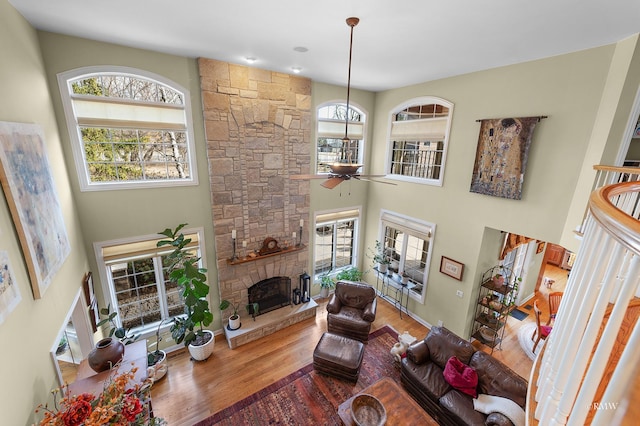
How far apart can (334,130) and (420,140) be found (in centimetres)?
184

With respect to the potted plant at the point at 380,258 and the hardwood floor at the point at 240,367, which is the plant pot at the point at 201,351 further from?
the potted plant at the point at 380,258

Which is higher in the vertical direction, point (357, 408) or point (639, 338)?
point (639, 338)

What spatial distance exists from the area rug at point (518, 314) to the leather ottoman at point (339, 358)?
14.2ft

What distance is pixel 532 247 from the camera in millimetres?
6309

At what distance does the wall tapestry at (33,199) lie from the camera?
2.19m

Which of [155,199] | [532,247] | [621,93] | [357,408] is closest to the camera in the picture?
[621,93]

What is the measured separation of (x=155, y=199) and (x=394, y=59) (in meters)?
4.25

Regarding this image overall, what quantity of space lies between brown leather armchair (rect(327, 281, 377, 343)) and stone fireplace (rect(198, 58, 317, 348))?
2.32ft

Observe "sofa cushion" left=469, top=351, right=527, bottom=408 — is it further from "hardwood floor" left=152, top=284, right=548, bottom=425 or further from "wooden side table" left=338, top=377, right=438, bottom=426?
"hardwood floor" left=152, top=284, right=548, bottom=425

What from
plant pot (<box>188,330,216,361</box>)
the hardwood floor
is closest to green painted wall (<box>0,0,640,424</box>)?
plant pot (<box>188,330,216,361</box>)

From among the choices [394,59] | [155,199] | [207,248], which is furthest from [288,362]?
[394,59]

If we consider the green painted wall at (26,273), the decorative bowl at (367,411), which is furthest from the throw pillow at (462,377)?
the green painted wall at (26,273)

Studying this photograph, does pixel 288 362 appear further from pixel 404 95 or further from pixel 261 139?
pixel 404 95

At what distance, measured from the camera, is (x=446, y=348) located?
4.19 meters
